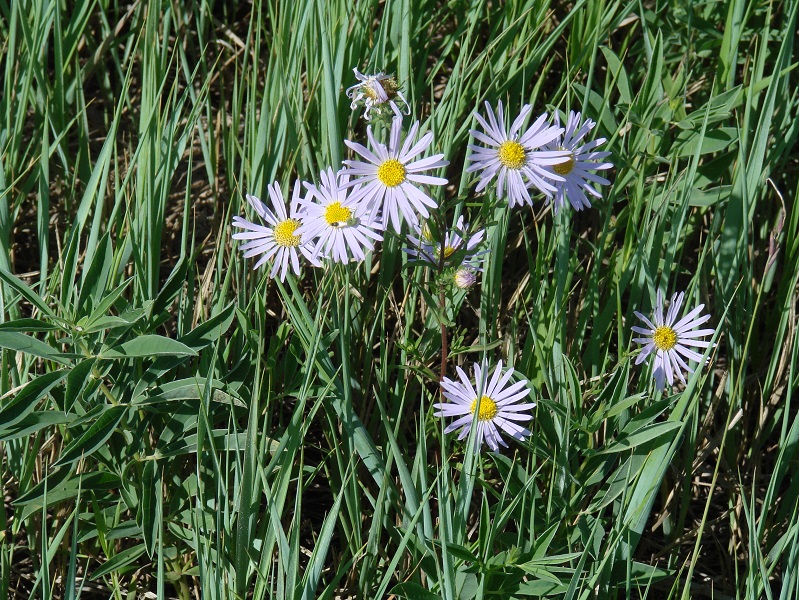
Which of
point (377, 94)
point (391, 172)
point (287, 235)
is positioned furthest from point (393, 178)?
point (287, 235)

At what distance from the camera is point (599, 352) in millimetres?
1694

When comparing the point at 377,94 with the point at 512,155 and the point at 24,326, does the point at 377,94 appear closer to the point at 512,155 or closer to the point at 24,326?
the point at 512,155

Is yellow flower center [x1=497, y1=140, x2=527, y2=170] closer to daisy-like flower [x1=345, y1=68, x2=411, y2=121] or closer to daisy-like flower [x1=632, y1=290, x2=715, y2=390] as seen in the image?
daisy-like flower [x1=345, y1=68, x2=411, y2=121]

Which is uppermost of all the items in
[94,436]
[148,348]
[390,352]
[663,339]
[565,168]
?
[565,168]

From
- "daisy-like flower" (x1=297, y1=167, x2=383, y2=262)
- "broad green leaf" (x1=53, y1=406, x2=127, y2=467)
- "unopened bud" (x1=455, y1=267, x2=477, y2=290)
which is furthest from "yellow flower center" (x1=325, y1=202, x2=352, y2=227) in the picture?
"broad green leaf" (x1=53, y1=406, x2=127, y2=467)

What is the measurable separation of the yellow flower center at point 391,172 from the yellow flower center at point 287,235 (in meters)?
0.30

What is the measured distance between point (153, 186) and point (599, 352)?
99 cm

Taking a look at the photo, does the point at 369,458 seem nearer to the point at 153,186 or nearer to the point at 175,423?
the point at 175,423

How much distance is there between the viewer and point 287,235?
5.12ft

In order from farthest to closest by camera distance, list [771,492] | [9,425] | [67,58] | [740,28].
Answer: [67,58]
[740,28]
[771,492]
[9,425]

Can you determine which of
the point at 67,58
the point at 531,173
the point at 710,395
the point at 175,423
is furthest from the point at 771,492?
the point at 67,58

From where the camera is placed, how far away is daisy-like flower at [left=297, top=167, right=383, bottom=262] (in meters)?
1.38

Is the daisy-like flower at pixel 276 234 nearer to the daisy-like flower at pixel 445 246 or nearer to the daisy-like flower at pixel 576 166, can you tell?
the daisy-like flower at pixel 445 246

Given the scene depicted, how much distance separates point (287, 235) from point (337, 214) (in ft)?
0.64
